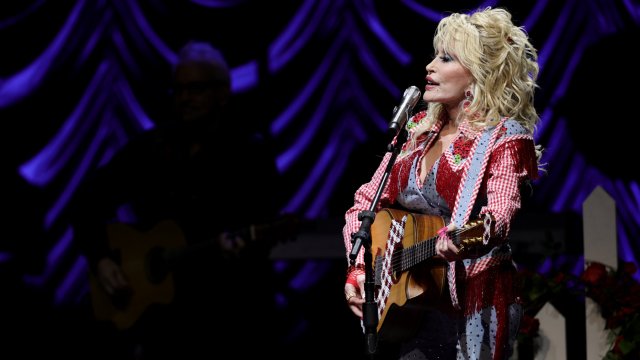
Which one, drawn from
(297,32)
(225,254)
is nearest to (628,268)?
(225,254)

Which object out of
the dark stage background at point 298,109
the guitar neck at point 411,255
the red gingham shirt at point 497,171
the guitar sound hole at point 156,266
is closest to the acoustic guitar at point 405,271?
the guitar neck at point 411,255

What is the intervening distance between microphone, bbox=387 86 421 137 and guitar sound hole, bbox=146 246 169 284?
2616mm

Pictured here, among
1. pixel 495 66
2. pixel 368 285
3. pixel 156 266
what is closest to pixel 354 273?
pixel 368 285

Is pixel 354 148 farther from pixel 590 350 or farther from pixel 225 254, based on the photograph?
pixel 590 350

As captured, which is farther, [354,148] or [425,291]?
[354,148]

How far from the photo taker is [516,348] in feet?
12.9

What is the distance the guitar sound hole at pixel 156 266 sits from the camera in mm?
5121

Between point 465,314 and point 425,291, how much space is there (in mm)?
141

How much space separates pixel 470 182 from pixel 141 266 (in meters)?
2.92

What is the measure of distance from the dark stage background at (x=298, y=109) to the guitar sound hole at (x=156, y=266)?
653 mm

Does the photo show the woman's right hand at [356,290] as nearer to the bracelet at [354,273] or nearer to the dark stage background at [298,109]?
the bracelet at [354,273]

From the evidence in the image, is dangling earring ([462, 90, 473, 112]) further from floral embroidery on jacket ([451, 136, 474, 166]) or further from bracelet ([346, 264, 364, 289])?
bracelet ([346, 264, 364, 289])

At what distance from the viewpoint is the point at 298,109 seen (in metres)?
5.39

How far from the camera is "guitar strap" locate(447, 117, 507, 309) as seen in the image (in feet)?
8.83
